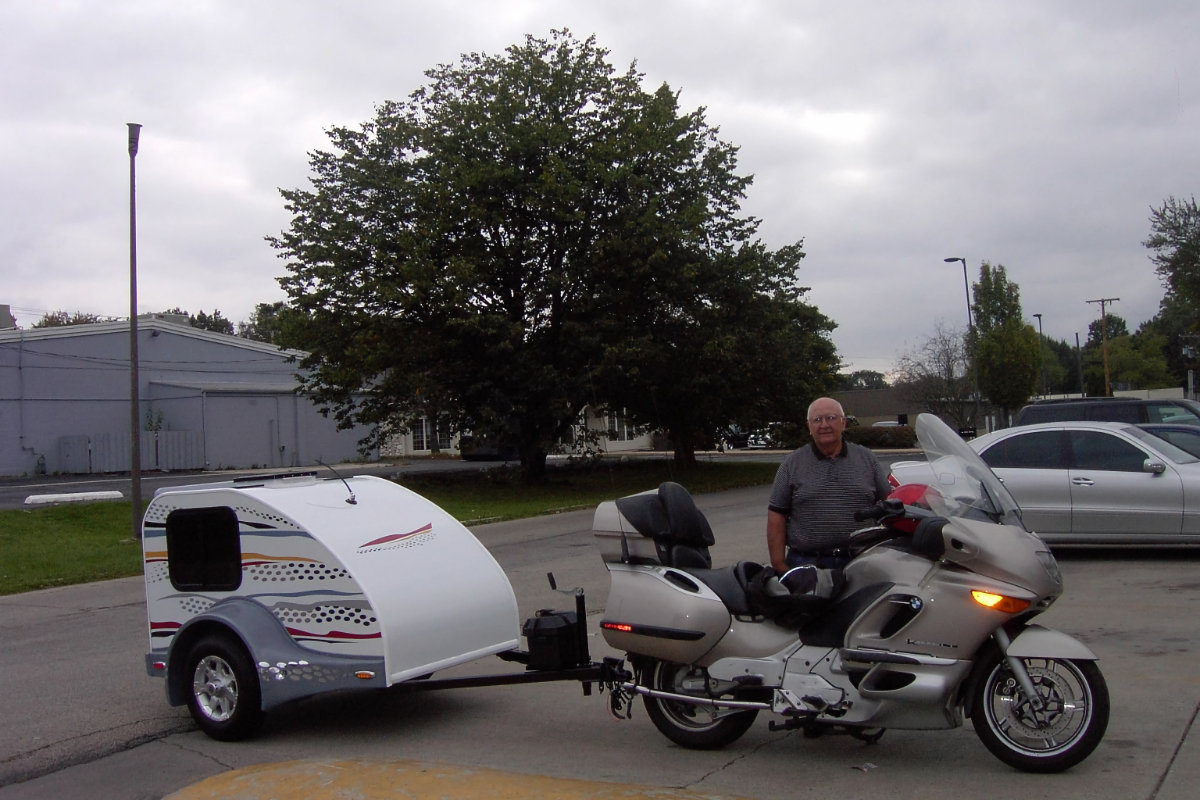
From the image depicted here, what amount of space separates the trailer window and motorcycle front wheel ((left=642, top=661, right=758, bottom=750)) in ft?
9.18

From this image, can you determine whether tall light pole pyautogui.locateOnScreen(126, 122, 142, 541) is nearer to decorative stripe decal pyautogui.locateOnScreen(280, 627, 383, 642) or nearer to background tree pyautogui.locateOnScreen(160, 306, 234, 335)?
decorative stripe decal pyautogui.locateOnScreen(280, 627, 383, 642)

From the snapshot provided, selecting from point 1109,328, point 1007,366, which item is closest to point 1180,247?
point 1007,366

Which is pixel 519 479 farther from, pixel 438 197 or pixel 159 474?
pixel 159 474

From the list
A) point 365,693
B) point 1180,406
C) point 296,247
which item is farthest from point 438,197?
point 365,693

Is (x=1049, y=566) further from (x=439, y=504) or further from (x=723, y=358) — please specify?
(x=723, y=358)

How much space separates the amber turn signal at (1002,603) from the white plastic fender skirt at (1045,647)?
0.48ft

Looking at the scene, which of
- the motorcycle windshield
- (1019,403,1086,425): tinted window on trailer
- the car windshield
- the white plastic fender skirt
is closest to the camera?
the white plastic fender skirt

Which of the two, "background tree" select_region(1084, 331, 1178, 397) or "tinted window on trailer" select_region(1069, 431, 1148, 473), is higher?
"background tree" select_region(1084, 331, 1178, 397)

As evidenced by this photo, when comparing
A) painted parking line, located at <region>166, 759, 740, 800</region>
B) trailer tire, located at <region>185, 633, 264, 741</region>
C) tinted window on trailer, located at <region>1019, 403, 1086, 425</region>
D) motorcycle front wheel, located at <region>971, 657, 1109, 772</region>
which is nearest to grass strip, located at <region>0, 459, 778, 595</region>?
trailer tire, located at <region>185, 633, 264, 741</region>

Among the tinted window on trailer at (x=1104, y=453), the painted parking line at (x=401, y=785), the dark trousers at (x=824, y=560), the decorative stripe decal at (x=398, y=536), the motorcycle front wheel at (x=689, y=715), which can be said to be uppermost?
the tinted window on trailer at (x=1104, y=453)

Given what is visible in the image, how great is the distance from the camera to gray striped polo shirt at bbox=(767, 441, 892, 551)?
19.4 feet

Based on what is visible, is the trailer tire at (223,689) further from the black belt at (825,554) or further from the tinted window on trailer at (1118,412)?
the tinted window on trailer at (1118,412)

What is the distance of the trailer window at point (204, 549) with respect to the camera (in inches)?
264

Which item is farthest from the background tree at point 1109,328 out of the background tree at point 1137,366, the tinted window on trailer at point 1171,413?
the tinted window on trailer at point 1171,413
